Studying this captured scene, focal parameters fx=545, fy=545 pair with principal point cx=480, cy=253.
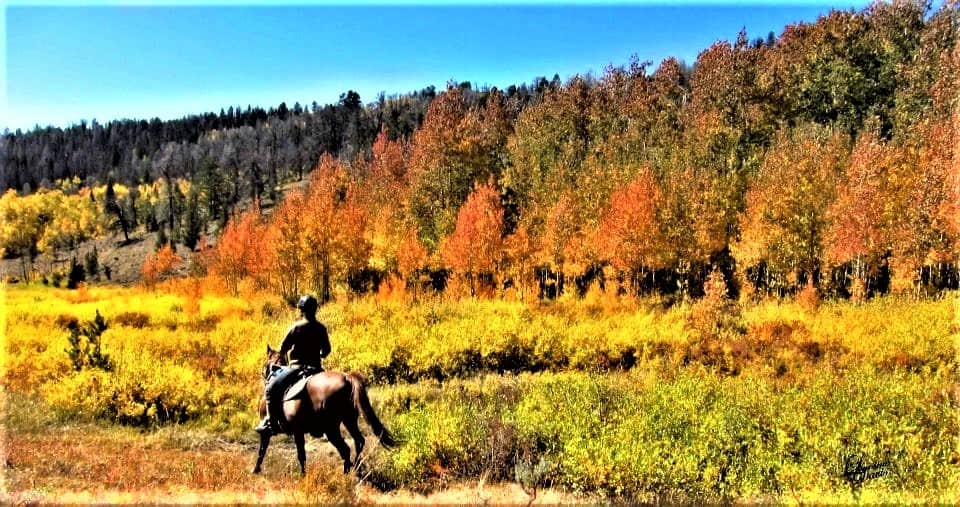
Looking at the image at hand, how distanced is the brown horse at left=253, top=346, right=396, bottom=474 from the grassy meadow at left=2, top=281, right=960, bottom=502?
838 mm

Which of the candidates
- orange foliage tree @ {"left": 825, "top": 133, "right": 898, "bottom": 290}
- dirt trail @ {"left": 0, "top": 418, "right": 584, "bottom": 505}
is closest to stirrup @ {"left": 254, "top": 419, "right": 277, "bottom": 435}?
dirt trail @ {"left": 0, "top": 418, "right": 584, "bottom": 505}

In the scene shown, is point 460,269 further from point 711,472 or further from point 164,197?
point 164,197

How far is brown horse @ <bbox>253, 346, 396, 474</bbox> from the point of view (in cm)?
885

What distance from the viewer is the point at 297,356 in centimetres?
970

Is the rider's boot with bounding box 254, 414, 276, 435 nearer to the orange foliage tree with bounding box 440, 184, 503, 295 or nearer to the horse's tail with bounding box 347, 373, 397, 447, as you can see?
the horse's tail with bounding box 347, 373, 397, 447

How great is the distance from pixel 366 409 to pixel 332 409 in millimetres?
740

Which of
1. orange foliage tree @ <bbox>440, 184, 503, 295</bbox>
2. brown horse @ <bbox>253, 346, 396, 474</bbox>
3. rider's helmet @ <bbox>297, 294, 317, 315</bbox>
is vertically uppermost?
orange foliage tree @ <bbox>440, 184, 503, 295</bbox>

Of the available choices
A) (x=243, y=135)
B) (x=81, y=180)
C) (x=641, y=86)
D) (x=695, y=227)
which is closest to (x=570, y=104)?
(x=641, y=86)

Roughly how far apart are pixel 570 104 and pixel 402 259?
2038 centimetres

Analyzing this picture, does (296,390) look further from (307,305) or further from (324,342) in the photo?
(307,305)

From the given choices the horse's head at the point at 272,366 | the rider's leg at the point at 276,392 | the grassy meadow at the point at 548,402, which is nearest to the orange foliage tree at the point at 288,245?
the grassy meadow at the point at 548,402

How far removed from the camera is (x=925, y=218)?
894 inches

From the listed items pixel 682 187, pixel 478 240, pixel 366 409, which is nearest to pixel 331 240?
pixel 478 240

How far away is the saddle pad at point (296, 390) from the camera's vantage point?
30.6 ft
